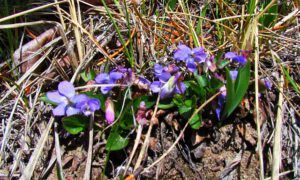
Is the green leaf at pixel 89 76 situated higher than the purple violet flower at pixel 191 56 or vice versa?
the purple violet flower at pixel 191 56

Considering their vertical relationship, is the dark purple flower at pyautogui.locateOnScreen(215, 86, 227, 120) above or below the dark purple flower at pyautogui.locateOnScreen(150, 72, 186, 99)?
below

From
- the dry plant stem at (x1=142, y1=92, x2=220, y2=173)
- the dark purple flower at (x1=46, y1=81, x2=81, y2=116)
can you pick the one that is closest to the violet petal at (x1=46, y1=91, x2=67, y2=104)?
the dark purple flower at (x1=46, y1=81, x2=81, y2=116)

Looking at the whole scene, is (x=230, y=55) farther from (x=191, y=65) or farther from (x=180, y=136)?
(x=180, y=136)

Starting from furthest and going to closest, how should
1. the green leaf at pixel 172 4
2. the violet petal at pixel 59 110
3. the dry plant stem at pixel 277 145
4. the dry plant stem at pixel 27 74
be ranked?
the green leaf at pixel 172 4
the dry plant stem at pixel 27 74
the violet petal at pixel 59 110
the dry plant stem at pixel 277 145

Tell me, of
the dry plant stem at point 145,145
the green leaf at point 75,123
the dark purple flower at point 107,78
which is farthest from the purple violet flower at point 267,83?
the green leaf at point 75,123

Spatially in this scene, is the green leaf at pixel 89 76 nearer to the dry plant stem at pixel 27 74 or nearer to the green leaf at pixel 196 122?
→ the dry plant stem at pixel 27 74

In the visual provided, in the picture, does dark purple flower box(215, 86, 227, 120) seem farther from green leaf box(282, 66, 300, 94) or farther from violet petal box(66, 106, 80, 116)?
violet petal box(66, 106, 80, 116)
